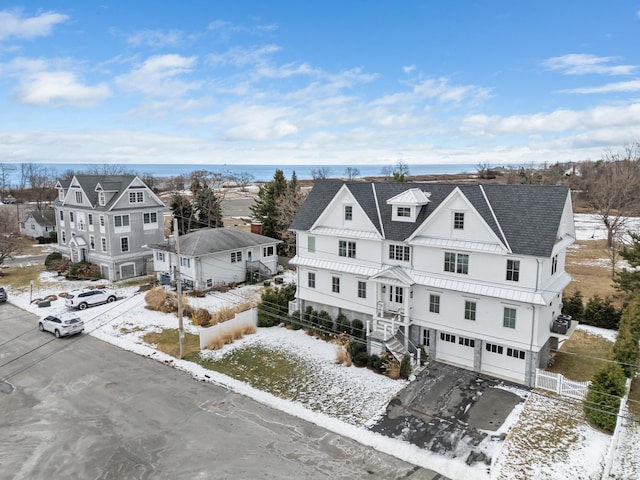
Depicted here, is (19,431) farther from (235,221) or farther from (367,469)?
(235,221)

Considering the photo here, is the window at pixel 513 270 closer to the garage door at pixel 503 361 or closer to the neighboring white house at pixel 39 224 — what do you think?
the garage door at pixel 503 361

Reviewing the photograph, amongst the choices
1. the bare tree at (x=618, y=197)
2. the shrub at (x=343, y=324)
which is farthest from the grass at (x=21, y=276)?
the bare tree at (x=618, y=197)

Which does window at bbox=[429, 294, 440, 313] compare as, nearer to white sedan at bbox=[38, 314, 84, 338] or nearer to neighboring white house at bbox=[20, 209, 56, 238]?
white sedan at bbox=[38, 314, 84, 338]

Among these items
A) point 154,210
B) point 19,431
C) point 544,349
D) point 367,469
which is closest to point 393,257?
point 544,349

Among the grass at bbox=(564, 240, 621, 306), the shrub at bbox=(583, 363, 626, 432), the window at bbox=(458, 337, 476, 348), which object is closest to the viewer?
the shrub at bbox=(583, 363, 626, 432)

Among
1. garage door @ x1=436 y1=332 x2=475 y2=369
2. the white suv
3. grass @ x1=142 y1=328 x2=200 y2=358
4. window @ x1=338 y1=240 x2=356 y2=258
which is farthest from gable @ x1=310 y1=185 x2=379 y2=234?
the white suv

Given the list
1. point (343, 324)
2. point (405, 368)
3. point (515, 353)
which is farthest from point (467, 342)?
point (343, 324)

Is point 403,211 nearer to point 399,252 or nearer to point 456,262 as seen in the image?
point 399,252
